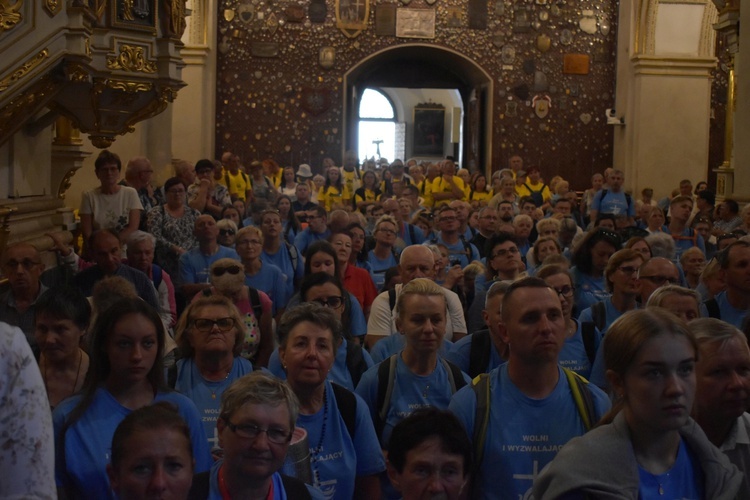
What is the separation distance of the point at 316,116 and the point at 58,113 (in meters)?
13.7

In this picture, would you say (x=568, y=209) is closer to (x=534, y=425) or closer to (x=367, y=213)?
(x=367, y=213)

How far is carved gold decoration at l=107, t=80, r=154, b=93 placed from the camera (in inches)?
336

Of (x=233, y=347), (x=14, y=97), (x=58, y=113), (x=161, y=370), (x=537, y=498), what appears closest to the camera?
(x=537, y=498)

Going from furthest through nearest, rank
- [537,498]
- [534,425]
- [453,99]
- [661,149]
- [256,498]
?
[453,99] < [661,149] < [534,425] < [256,498] < [537,498]

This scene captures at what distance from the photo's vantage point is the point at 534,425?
12.5 ft

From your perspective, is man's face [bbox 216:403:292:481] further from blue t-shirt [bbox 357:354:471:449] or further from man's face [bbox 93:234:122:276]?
man's face [bbox 93:234:122:276]

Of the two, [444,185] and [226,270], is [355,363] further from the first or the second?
[444,185]

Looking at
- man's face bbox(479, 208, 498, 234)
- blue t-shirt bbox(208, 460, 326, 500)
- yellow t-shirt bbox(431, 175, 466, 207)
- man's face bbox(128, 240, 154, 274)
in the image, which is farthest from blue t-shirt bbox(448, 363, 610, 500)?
yellow t-shirt bbox(431, 175, 466, 207)

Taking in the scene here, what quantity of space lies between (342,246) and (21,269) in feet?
8.91

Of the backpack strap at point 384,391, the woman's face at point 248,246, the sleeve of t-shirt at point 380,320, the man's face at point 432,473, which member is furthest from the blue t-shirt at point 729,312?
the woman's face at point 248,246

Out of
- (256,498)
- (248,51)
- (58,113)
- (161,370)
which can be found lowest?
(256,498)

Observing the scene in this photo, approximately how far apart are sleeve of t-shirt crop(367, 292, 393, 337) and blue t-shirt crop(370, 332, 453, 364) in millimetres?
819

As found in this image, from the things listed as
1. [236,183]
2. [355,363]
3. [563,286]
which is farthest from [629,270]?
[236,183]

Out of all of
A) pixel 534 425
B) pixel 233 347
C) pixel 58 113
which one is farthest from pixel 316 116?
pixel 534 425
